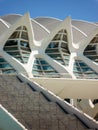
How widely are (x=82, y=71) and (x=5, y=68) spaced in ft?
25.2

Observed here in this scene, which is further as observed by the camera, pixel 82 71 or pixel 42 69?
pixel 82 71

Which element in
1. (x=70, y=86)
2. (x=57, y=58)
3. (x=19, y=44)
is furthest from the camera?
(x=57, y=58)

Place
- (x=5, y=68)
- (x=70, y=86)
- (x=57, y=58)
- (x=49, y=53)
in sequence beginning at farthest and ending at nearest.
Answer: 1. (x=49, y=53)
2. (x=57, y=58)
3. (x=5, y=68)
4. (x=70, y=86)

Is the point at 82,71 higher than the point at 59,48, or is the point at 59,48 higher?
the point at 59,48

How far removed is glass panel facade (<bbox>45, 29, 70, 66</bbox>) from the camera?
31078 mm

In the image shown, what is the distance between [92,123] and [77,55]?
20.0 meters

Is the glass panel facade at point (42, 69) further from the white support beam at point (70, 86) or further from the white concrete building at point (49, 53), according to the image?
the white support beam at point (70, 86)

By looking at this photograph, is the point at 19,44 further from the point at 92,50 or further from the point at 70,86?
the point at 70,86

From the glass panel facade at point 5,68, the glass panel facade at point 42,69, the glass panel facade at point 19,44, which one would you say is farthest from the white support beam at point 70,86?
the glass panel facade at point 19,44

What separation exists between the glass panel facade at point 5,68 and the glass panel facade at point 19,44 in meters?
1.33

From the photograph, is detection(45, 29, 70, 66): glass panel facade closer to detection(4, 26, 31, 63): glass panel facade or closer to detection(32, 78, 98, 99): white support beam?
detection(4, 26, 31, 63): glass panel facade

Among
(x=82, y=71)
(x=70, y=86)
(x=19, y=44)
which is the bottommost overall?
(x=82, y=71)

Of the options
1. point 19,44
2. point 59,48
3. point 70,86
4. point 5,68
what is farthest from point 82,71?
point 70,86

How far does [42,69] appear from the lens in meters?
29.4
